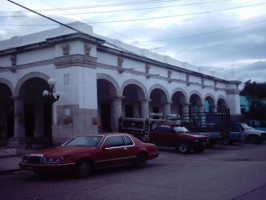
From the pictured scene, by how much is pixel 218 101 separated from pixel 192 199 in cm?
3373

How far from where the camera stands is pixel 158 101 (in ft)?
97.8

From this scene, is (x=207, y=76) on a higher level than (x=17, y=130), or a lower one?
higher

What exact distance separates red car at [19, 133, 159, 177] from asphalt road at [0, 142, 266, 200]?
1.21 feet

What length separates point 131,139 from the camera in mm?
11617

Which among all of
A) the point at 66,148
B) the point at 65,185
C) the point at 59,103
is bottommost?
the point at 65,185

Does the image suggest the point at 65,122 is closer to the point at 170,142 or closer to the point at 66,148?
the point at 170,142

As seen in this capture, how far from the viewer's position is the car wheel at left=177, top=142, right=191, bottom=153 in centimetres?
1731

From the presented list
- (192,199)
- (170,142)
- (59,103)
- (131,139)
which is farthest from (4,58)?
(192,199)

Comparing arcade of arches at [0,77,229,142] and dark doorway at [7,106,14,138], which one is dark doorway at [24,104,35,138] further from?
dark doorway at [7,106,14,138]

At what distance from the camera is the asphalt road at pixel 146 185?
7.02m

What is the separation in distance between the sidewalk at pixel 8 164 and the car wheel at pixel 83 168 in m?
3.25

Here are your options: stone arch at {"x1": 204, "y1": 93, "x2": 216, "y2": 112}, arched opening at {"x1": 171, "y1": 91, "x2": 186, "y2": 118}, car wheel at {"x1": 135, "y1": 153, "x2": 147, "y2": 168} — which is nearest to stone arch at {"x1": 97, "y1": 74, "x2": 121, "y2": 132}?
arched opening at {"x1": 171, "y1": 91, "x2": 186, "y2": 118}

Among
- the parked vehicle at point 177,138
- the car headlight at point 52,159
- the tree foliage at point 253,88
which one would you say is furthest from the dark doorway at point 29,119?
the tree foliage at point 253,88

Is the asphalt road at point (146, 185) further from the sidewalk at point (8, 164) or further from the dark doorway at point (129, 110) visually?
the dark doorway at point (129, 110)
